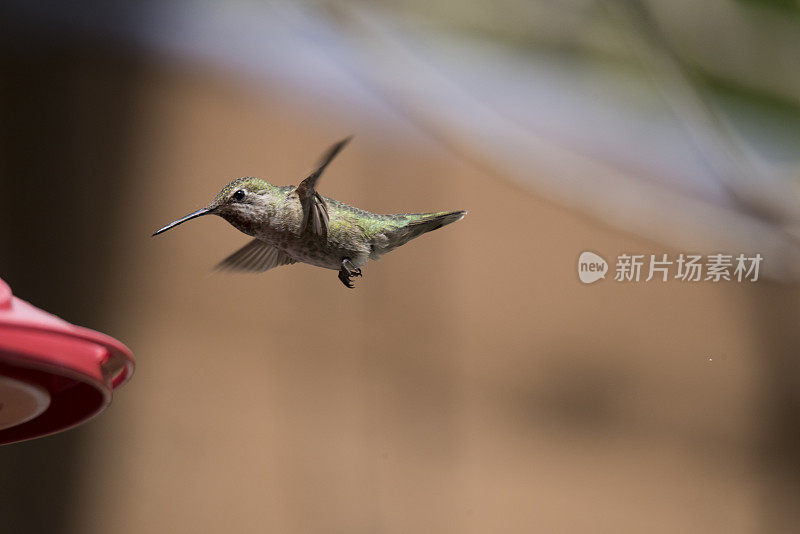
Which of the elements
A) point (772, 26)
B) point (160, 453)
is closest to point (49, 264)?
point (160, 453)

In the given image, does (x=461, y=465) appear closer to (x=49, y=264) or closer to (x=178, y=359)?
(x=178, y=359)

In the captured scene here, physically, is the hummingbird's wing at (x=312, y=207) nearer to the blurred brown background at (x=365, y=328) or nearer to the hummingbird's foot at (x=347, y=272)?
the hummingbird's foot at (x=347, y=272)

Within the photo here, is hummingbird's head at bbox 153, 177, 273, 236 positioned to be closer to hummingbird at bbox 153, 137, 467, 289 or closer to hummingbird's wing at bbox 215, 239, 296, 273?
hummingbird at bbox 153, 137, 467, 289

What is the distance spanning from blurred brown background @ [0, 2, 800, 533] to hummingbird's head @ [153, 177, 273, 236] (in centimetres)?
181

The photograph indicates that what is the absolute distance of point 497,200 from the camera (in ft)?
9.39

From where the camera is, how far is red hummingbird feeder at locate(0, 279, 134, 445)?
0.66m

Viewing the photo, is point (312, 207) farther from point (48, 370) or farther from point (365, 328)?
point (365, 328)

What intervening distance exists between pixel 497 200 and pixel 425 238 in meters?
0.32

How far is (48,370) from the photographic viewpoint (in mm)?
682

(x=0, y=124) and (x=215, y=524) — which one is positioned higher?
(x=0, y=124)

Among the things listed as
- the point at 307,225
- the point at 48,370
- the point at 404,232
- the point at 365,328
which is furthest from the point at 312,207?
the point at 365,328

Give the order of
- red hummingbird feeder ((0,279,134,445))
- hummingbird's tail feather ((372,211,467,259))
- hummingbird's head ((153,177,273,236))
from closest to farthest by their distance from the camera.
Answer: red hummingbird feeder ((0,279,134,445)), hummingbird's head ((153,177,273,236)), hummingbird's tail feather ((372,211,467,259))

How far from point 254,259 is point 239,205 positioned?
0.76ft

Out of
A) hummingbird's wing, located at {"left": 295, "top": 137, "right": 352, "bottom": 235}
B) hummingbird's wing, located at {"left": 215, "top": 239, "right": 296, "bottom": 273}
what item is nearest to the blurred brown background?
hummingbird's wing, located at {"left": 215, "top": 239, "right": 296, "bottom": 273}
